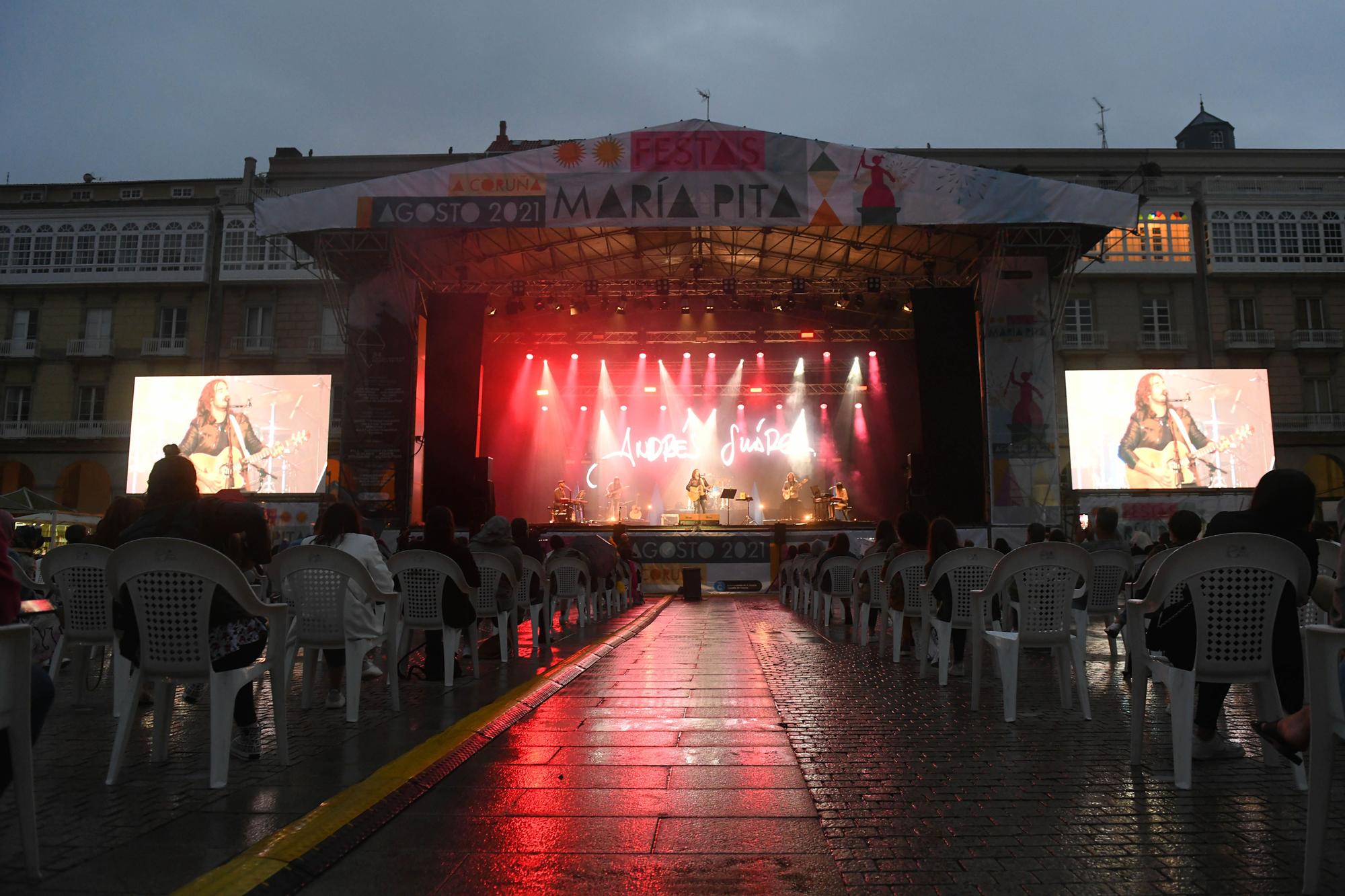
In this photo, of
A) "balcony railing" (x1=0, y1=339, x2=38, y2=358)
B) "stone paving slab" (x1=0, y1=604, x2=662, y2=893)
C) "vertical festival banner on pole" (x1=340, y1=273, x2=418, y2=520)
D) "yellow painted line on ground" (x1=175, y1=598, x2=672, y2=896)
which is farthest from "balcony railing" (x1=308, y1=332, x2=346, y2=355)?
"yellow painted line on ground" (x1=175, y1=598, x2=672, y2=896)

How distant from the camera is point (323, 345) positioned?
1139 inches

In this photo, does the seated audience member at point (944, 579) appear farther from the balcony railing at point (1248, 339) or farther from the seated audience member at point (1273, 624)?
the balcony railing at point (1248, 339)

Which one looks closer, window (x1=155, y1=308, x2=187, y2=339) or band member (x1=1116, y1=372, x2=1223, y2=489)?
band member (x1=1116, y1=372, x2=1223, y2=489)

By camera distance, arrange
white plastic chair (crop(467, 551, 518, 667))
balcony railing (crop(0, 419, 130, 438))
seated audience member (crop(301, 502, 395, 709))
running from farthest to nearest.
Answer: balcony railing (crop(0, 419, 130, 438))
white plastic chair (crop(467, 551, 518, 667))
seated audience member (crop(301, 502, 395, 709))

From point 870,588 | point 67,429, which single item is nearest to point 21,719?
point 870,588

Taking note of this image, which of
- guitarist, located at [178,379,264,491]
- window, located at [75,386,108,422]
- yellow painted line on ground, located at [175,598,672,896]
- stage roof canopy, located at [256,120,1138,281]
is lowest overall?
yellow painted line on ground, located at [175,598,672,896]

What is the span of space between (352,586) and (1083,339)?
28.4 metres

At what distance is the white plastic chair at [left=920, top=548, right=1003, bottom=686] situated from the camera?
6.05 meters

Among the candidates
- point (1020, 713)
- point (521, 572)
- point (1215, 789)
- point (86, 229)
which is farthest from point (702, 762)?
point (86, 229)

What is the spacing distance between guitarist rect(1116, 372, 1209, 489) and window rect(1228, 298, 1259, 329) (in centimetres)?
942

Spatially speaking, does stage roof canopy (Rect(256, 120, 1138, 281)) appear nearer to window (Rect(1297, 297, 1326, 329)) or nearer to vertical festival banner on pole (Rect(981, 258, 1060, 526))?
vertical festival banner on pole (Rect(981, 258, 1060, 526))

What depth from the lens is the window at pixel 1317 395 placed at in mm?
29234

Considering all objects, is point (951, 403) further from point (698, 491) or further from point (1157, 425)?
point (1157, 425)

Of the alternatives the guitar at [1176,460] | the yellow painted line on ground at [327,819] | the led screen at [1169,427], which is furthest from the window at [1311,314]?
the yellow painted line on ground at [327,819]
